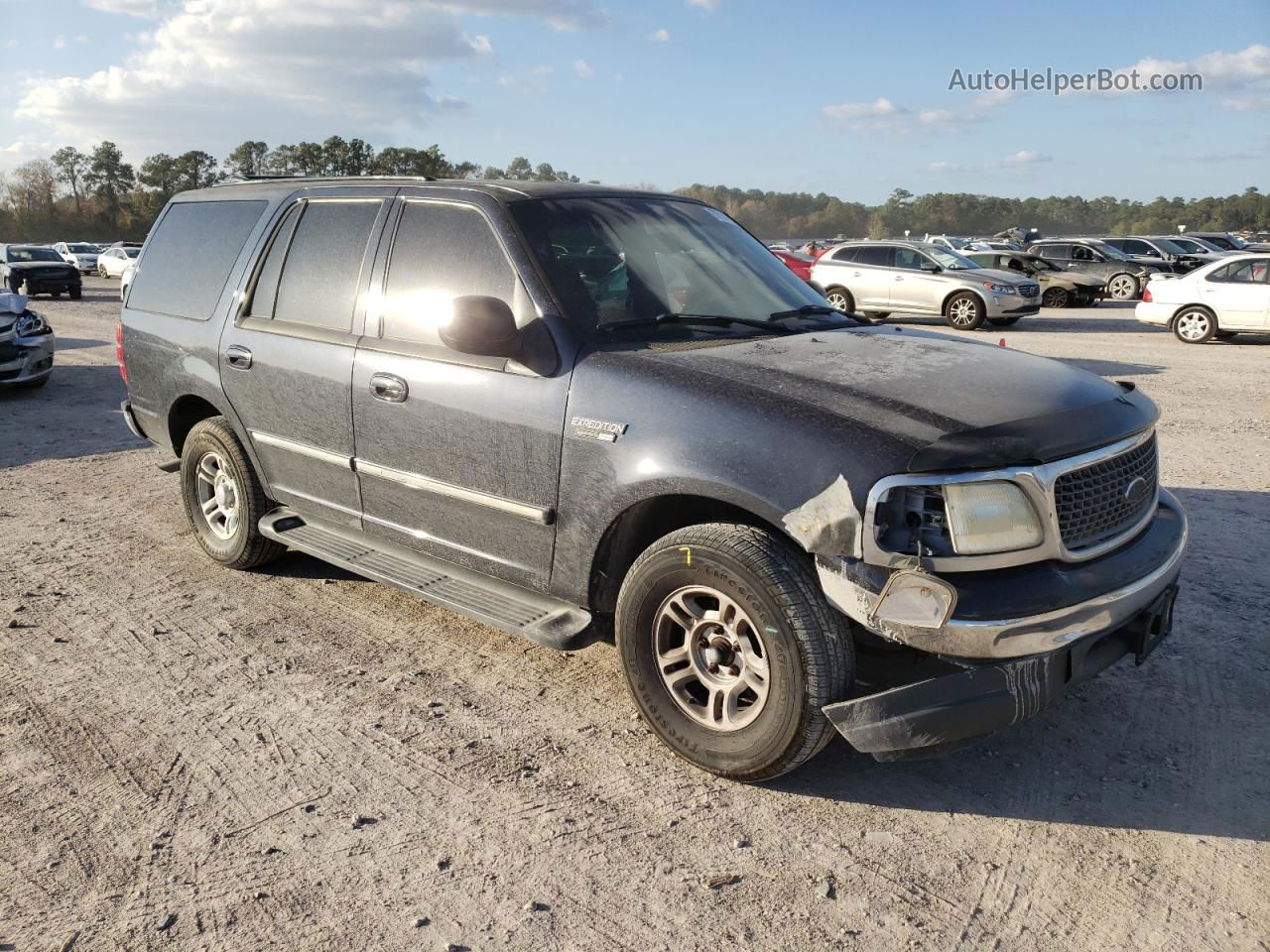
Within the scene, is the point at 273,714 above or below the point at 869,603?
below

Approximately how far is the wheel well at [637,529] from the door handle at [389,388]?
1152 mm

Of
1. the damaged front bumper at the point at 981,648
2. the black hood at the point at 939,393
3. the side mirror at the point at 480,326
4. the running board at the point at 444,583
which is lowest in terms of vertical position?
the running board at the point at 444,583

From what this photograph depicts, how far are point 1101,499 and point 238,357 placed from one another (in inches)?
155

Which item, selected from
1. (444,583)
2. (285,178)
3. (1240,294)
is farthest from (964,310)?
(444,583)

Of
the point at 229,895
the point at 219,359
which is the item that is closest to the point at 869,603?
the point at 229,895

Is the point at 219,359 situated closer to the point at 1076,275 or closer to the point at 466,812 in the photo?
the point at 466,812

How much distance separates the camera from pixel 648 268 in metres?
4.02

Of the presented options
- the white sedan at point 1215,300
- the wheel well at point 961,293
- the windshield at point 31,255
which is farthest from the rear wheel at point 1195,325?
the windshield at point 31,255

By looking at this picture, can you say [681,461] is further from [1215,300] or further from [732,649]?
[1215,300]

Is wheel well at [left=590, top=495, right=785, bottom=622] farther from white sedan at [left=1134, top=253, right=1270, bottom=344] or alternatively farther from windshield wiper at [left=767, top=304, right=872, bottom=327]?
white sedan at [left=1134, top=253, right=1270, bottom=344]

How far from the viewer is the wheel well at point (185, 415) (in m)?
5.48

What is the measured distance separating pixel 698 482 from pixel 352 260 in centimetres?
221

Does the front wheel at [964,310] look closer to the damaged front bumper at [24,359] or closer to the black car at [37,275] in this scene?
the damaged front bumper at [24,359]

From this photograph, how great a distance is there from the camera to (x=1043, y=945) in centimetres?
251
